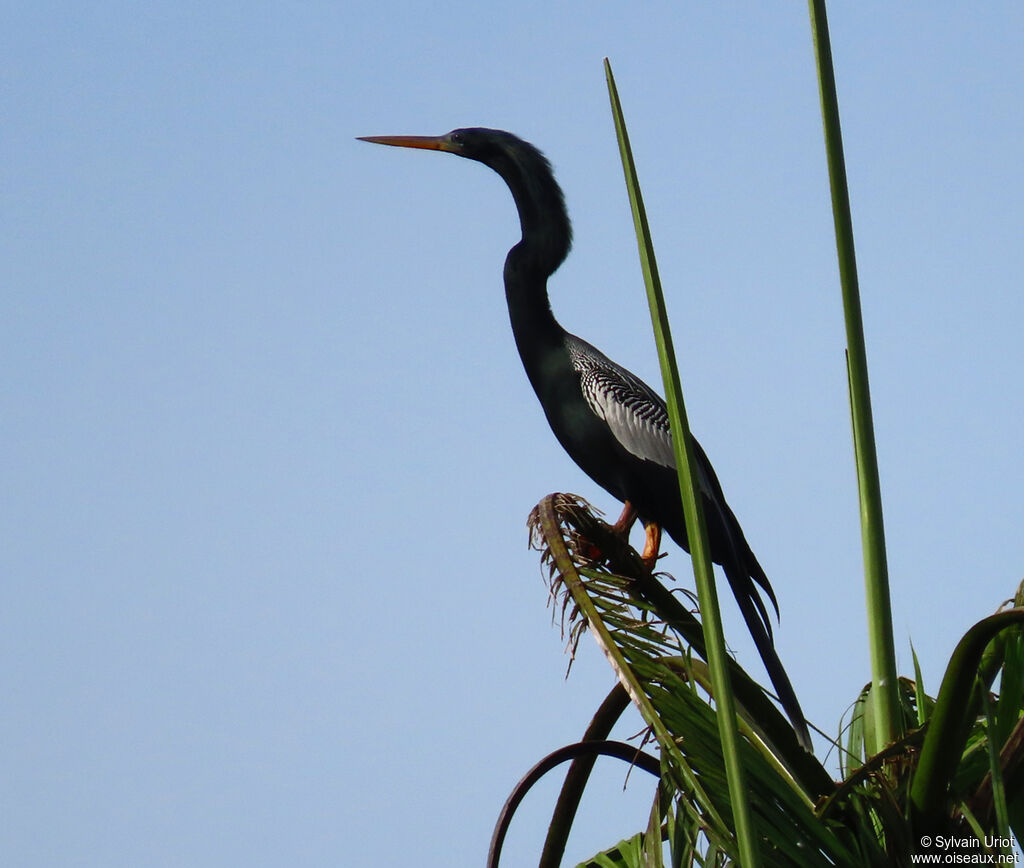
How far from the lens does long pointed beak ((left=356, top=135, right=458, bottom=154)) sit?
17.4 feet

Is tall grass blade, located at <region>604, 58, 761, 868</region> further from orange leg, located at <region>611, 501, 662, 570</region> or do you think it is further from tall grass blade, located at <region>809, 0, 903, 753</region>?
orange leg, located at <region>611, 501, 662, 570</region>

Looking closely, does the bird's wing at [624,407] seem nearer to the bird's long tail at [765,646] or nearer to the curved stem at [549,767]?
the bird's long tail at [765,646]

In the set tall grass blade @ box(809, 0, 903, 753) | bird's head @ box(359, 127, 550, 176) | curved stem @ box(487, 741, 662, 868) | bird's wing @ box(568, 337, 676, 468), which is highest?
bird's head @ box(359, 127, 550, 176)

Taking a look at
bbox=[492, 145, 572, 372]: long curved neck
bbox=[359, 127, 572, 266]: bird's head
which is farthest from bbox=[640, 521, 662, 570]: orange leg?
bbox=[359, 127, 572, 266]: bird's head

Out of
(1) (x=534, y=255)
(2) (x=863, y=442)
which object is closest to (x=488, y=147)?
(1) (x=534, y=255)

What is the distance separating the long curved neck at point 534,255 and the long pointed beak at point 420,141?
550 mm

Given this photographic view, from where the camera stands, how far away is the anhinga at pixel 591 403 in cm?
427

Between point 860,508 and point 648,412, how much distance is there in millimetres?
2027

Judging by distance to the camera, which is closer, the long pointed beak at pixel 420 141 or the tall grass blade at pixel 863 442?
the tall grass blade at pixel 863 442

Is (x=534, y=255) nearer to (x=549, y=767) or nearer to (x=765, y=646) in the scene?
(x=765, y=646)

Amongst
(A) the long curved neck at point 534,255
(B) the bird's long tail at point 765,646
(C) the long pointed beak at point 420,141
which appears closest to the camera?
(B) the bird's long tail at point 765,646

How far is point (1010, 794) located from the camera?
2.23 m

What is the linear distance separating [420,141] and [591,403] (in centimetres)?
174

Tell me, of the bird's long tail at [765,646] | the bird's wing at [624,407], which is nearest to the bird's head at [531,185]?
the bird's wing at [624,407]
